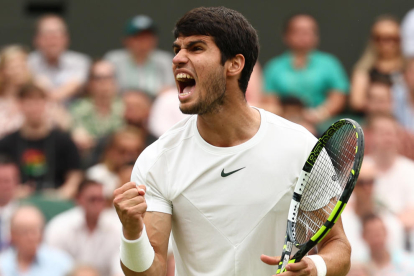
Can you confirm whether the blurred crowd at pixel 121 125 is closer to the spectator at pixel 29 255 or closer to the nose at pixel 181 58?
the spectator at pixel 29 255

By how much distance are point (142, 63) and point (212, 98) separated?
4.73 meters

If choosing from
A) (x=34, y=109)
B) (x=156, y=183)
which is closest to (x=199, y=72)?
(x=156, y=183)

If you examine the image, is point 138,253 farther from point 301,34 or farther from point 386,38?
point 386,38

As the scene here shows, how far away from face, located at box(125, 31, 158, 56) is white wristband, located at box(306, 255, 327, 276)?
513 cm

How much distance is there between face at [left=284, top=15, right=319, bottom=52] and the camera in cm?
760

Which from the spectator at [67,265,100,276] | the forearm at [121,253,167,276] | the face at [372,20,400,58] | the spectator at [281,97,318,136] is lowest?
the spectator at [67,265,100,276]

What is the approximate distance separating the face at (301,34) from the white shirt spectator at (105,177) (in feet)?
7.45

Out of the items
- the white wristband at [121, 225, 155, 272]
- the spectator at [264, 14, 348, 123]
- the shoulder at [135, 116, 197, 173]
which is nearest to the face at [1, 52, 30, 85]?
the spectator at [264, 14, 348, 123]

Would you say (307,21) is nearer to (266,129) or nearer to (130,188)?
(266,129)

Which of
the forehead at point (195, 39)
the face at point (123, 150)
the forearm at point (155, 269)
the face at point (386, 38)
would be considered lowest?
the face at point (123, 150)

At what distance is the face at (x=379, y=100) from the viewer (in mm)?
7195

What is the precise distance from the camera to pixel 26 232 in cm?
622

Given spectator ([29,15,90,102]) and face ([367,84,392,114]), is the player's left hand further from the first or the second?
spectator ([29,15,90,102])

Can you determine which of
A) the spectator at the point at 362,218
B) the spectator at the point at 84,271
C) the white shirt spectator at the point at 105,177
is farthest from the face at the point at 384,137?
the spectator at the point at 84,271
